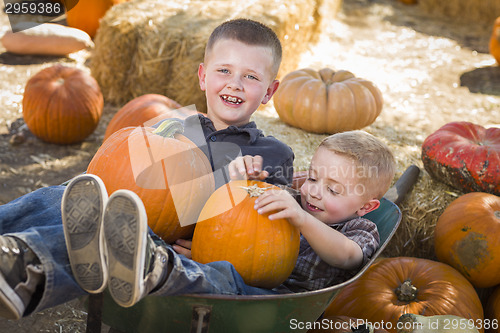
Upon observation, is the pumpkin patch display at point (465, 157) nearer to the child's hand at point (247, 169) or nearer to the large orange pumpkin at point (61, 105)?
the child's hand at point (247, 169)

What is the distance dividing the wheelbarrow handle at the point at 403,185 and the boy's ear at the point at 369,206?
572 mm

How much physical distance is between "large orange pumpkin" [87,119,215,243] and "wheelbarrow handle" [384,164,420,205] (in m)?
1.23

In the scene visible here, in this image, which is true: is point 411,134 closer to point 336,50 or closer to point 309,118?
point 309,118

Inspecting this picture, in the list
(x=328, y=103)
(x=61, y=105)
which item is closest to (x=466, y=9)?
(x=328, y=103)

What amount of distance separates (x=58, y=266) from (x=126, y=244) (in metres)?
0.22

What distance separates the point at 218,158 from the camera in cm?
221

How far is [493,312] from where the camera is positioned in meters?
2.42

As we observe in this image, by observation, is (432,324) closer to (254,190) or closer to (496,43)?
(254,190)

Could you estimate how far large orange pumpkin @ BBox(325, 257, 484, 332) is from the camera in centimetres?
213

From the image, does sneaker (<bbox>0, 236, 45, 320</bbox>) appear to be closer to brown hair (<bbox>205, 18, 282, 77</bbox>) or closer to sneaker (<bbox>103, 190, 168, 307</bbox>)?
sneaker (<bbox>103, 190, 168, 307</bbox>)

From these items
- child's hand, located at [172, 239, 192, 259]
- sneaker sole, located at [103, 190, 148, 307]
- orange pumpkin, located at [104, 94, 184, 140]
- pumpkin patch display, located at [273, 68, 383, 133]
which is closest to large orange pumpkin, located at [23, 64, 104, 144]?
orange pumpkin, located at [104, 94, 184, 140]

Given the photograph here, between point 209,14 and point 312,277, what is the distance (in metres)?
3.47

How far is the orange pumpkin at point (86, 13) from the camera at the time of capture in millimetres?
6160

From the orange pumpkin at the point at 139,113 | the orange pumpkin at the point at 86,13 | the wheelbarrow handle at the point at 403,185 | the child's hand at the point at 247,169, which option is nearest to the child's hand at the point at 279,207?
the child's hand at the point at 247,169
